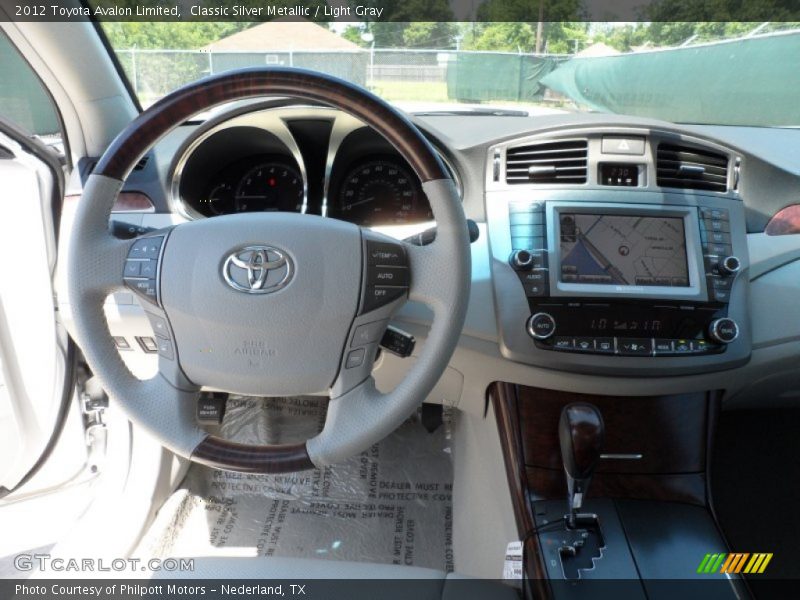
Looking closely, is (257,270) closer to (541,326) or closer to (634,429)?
(541,326)

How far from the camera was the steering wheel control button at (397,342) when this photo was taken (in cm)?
111

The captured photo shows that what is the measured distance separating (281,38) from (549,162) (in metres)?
0.76

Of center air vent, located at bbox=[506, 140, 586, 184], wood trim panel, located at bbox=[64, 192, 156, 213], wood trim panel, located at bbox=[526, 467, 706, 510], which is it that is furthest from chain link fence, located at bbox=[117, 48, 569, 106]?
wood trim panel, located at bbox=[526, 467, 706, 510]

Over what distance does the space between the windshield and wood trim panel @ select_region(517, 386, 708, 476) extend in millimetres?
804

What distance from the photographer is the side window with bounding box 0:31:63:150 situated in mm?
1593

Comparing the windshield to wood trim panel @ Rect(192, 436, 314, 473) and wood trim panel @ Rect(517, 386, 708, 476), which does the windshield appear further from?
wood trim panel @ Rect(192, 436, 314, 473)

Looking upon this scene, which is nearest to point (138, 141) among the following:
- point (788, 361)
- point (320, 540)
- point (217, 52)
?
point (217, 52)

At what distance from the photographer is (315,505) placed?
2.04m

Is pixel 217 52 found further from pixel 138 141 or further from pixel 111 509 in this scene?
pixel 111 509

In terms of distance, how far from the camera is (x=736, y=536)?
1867 millimetres

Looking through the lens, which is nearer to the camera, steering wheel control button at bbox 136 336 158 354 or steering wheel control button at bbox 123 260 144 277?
steering wheel control button at bbox 123 260 144 277

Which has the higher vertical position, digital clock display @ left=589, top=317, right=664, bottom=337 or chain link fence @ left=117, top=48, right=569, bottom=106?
chain link fence @ left=117, top=48, right=569, bottom=106

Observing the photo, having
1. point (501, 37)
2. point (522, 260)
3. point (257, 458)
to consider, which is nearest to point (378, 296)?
point (257, 458)

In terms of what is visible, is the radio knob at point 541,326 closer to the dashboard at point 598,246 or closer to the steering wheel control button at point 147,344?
the dashboard at point 598,246
